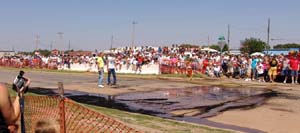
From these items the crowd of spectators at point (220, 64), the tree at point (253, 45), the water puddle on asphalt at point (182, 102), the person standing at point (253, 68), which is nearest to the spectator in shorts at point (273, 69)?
the crowd of spectators at point (220, 64)

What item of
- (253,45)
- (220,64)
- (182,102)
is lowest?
(182,102)

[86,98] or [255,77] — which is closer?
[86,98]

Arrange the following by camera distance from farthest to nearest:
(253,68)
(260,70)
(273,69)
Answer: (253,68), (260,70), (273,69)

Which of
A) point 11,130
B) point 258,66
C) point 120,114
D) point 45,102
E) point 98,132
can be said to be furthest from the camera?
point 258,66

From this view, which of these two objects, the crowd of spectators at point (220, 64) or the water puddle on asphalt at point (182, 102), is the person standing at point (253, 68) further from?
the water puddle on asphalt at point (182, 102)

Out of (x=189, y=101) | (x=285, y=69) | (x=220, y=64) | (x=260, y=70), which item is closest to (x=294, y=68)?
(x=285, y=69)

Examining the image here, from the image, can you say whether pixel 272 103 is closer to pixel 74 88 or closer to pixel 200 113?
pixel 200 113

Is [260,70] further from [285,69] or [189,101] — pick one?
[189,101]

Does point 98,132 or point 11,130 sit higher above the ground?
point 11,130

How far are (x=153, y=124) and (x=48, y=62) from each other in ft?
120

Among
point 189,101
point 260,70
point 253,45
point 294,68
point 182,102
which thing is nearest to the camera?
point 182,102

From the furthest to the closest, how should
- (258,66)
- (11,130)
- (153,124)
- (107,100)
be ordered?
(258,66)
(107,100)
(153,124)
(11,130)

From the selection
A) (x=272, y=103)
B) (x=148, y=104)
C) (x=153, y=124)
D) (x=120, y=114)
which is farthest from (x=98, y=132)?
(x=272, y=103)

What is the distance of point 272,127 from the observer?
395 inches
